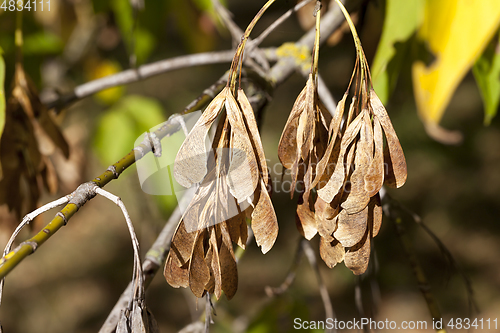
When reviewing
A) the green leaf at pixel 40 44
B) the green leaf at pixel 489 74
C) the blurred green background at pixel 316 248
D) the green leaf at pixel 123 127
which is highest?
the green leaf at pixel 40 44

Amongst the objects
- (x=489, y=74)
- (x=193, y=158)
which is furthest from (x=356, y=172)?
(x=489, y=74)

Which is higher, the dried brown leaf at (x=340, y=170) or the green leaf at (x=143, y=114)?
the green leaf at (x=143, y=114)

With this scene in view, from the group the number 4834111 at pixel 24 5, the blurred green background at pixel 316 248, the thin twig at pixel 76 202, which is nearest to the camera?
the thin twig at pixel 76 202

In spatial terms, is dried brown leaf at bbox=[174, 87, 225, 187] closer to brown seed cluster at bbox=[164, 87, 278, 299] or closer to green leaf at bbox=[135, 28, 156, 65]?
brown seed cluster at bbox=[164, 87, 278, 299]

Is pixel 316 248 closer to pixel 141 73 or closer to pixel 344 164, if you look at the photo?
pixel 141 73

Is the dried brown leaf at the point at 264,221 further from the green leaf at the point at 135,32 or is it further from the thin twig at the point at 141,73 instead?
the green leaf at the point at 135,32

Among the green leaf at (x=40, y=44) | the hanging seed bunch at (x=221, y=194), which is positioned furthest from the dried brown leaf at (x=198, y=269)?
the green leaf at (x=40, y=44)

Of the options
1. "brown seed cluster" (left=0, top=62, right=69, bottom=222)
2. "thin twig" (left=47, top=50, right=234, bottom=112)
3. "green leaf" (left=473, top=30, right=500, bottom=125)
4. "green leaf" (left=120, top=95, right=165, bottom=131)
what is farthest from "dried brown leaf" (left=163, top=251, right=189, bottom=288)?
"green leaf" (left=120, top=95, right=165, bottom=131)
